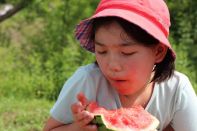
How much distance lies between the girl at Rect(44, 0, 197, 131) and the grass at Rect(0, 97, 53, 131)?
2071 mm

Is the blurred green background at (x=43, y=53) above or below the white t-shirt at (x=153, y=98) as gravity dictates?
below

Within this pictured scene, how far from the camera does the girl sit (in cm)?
276

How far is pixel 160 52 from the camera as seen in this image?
9.89ft

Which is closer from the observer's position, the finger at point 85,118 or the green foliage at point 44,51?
the finger at point 85,118

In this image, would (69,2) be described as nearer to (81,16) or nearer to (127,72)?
(81,16)

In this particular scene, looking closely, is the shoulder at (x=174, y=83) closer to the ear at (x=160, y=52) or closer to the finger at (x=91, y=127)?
the ear at (x=160, y=52)

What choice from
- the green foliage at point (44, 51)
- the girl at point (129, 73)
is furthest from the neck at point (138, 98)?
the green foliage at point (44, 51)

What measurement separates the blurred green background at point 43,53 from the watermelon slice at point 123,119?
7.81 feet

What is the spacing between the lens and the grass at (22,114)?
515cm

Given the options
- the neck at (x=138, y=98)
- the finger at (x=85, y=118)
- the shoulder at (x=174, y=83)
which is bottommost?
the neck at (x=138, y=98)

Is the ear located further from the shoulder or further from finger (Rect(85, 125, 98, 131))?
finger (Rect(85, 125, 98, 131))

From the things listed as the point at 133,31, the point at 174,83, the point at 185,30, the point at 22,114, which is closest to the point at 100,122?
the point at 133,31

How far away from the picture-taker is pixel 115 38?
9.02 feet

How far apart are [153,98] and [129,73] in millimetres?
447
